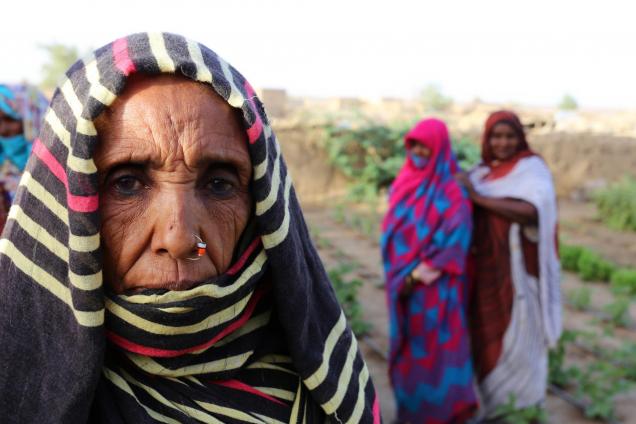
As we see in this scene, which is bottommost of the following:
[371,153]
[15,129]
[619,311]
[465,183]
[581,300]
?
[581,300]

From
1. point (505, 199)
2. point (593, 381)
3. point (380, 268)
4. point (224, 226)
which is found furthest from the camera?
point (380, 268)

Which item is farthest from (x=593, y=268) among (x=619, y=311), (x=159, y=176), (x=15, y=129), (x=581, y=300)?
(x=159, y=176)

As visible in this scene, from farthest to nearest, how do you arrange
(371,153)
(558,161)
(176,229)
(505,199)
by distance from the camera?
(558,161) → (371,153) → (505,199) → (176,229)

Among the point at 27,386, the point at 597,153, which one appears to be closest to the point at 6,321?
the point at 27,386

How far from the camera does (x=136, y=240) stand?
3.48ft

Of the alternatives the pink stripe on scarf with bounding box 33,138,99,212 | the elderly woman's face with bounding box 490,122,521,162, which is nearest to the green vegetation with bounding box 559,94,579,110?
the elderly woman's face with bounding box 490,122,521,162

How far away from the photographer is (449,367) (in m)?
4.05

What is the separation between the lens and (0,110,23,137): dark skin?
411 centimetres

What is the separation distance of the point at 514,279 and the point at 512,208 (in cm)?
49

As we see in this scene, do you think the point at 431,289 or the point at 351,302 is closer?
the point at 431,289

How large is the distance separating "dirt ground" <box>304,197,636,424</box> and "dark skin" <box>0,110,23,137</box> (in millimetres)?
3316

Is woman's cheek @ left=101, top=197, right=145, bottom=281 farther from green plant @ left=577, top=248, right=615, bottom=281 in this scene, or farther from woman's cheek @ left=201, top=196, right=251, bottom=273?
green plant @ left=577, top=248, right=615, bottom=281

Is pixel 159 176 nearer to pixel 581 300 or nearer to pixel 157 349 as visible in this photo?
pixel 157 349

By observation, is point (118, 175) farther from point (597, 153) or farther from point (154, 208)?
point (597, 153)
